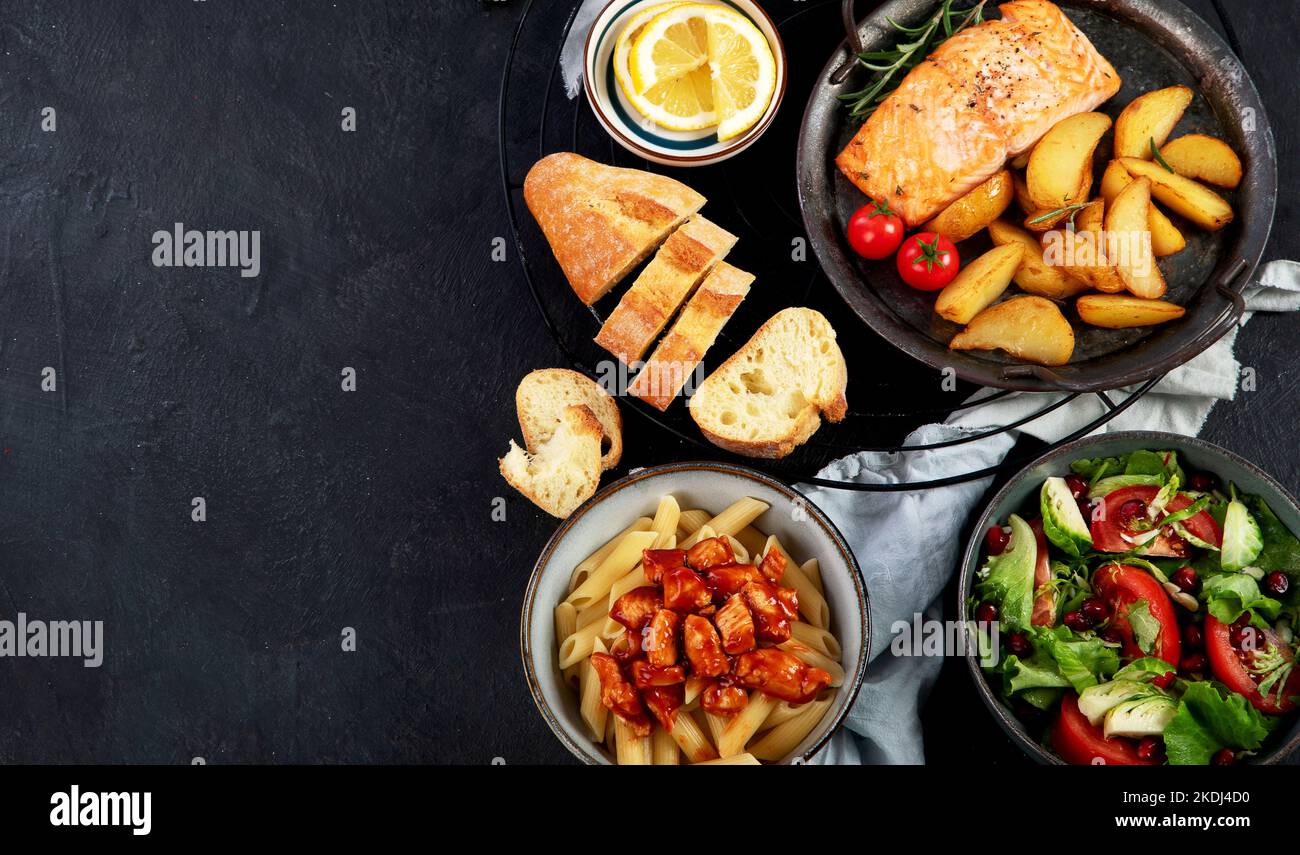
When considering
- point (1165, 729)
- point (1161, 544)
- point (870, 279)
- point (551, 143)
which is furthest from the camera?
point (551, 143)

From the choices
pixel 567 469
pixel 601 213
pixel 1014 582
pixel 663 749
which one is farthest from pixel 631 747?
pixel 601 213

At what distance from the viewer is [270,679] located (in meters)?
3.18

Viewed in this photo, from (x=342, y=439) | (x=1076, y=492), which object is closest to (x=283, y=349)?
(x=342, y=439)

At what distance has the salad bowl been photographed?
103 inches

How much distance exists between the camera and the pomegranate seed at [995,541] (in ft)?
9.13

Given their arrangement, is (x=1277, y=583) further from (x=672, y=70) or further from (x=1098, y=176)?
(x=672, y=70)

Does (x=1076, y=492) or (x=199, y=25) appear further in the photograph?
(x=199, y=25)

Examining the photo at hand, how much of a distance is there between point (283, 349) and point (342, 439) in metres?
0.35

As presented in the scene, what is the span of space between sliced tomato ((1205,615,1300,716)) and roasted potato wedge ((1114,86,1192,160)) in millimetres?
1296

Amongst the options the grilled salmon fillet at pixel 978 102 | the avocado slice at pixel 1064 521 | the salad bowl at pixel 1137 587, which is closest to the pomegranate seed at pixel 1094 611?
the salad bowl at pixel 1137 587

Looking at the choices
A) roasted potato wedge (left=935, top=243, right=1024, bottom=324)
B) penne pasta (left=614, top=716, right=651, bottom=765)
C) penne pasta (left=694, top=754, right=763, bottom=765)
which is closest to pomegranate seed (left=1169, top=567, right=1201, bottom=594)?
roasted potato wedge (left=935, top=243, right=1024, bottom=324)

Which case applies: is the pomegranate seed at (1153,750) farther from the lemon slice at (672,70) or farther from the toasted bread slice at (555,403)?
the lemon slice at (672,70)

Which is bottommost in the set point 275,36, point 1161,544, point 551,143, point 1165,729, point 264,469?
point 1165,729
